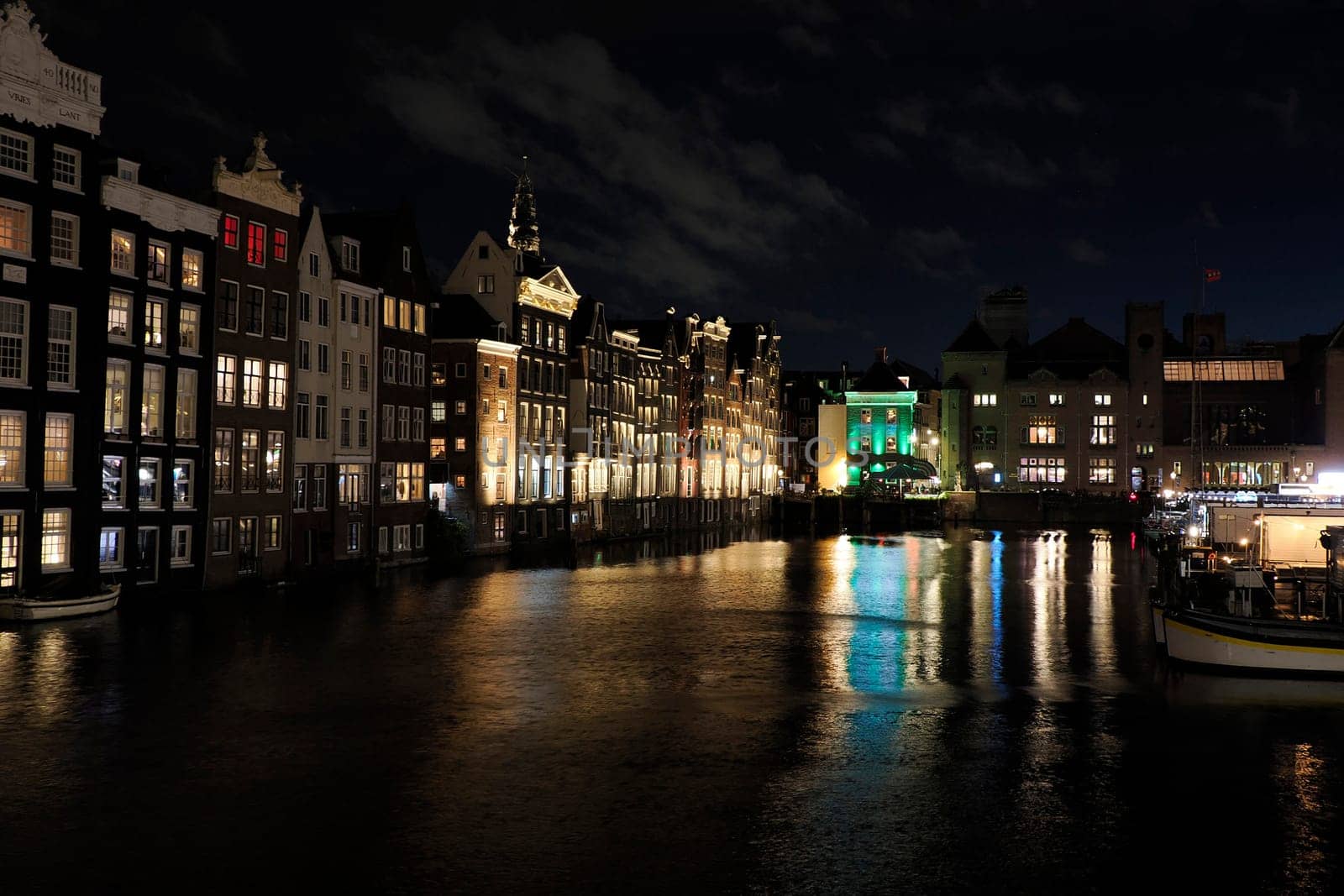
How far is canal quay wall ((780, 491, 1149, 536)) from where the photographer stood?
149 metres

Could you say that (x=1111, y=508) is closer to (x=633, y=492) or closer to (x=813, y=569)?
(x=633, y=492)

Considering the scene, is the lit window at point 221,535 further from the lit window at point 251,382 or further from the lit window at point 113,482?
the lit window at point 251,382

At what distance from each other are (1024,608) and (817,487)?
387 ft

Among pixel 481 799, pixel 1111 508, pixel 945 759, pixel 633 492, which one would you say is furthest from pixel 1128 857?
pixel 1111 508

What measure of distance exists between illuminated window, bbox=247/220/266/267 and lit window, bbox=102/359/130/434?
33.2ft

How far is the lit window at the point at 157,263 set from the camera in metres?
55.3

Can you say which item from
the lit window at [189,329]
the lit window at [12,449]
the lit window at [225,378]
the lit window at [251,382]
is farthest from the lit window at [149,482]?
the lit window at [251,382]

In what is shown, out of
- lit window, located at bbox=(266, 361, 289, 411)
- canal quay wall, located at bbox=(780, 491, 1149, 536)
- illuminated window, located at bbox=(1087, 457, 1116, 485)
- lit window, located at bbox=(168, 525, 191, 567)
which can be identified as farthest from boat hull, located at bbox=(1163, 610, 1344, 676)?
illuminated window, located at bbox=(1087, 457, 1116, 485)

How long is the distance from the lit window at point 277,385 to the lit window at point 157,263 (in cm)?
793

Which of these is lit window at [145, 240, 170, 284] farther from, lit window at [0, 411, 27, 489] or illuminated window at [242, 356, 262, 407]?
lit window at [0, 411, 27, 489]

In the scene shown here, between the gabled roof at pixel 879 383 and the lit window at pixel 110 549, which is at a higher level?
the gabled roof at pixel 879 383

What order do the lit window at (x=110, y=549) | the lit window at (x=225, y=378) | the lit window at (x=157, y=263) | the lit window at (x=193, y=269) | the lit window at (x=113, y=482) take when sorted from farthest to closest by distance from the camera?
1. the lit window at (x=225, y=378)
2. the lit window at (x=193, y=269)
3. the lit window at (x=157, y=263)
4. the lit window at (x=113, y=482)
5. the lit window at (x=110, y=549)

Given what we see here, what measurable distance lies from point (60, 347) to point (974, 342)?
132 meters

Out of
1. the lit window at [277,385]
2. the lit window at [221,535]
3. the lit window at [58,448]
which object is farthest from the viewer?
the lit window at [277,385]
